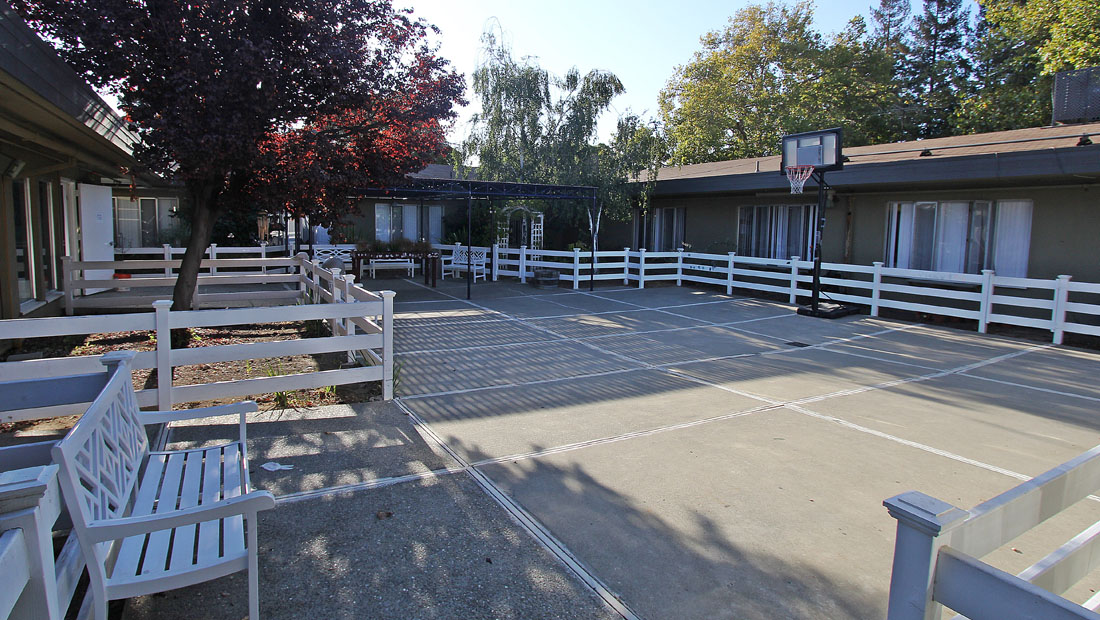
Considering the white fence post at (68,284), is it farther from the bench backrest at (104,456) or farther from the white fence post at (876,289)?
the white fence post at (876,289)

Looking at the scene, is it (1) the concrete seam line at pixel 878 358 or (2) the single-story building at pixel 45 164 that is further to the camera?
(1) the concrete seam line at pixel 878 358

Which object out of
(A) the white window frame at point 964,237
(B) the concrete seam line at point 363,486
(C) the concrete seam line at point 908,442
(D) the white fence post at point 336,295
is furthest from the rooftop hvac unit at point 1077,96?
(B) the concrete seam line at point 363,486

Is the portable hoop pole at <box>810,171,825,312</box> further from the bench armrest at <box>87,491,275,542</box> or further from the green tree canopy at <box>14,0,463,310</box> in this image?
the bench armrest at <box>87,491,275,542</box>

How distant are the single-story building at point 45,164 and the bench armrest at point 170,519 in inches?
148

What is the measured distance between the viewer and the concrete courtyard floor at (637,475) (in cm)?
314

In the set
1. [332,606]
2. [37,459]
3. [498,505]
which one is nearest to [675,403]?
[498,505]

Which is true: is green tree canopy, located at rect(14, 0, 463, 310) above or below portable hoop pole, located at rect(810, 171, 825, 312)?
above

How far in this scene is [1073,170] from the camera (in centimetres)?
989

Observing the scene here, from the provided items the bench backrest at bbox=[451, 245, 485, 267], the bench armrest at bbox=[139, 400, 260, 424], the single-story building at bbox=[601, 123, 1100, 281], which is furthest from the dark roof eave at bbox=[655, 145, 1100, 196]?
the bench armrest at bbox=[139, 400, 260, 424]

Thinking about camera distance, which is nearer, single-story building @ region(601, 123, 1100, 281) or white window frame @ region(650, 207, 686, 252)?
single-story building @ region(601, 123, 1100, 281)

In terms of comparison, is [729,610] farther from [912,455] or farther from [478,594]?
[912,455]

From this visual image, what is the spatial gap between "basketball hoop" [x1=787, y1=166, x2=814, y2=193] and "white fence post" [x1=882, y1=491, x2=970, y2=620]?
11.9 metres

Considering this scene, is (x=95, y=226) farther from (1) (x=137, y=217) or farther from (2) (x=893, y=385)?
(2) (x=893, y=385)

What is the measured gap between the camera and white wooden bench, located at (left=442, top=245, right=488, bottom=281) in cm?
1820
